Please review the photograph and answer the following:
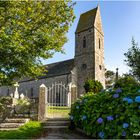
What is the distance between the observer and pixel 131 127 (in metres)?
8.87

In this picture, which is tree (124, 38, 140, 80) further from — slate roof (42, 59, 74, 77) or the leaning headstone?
slate roof (42, 59, 74, 77)

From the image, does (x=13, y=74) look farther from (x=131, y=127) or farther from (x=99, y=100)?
(x=131, y=127)

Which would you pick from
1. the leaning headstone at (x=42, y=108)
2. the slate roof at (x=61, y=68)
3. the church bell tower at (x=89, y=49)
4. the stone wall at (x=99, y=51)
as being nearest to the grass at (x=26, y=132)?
the leaning headstone at (x=42, y=108)

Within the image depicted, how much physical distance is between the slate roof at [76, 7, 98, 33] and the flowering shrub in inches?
1496

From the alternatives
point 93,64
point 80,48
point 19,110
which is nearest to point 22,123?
→ point 19,110

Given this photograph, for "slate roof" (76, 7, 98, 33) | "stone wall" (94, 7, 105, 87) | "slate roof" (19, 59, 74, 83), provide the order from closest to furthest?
"stone wall" (94, 7, 105, 87) → "slate roof" (19, 59, 74, 83) → "slate roof" (76, 7, 98, 33)

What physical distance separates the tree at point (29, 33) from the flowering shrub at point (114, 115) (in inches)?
251

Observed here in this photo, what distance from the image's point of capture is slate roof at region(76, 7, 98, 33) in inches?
1907

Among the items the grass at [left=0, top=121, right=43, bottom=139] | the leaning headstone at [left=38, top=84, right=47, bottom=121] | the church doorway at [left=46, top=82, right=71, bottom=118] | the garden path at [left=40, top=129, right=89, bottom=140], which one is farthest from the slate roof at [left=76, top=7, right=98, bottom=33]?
the garden path at [left=40, top=129, right=89, bottom=140]

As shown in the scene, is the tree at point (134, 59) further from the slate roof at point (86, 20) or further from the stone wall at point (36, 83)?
the slate roof at point (86, 20)

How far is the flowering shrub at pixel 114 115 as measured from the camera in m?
9.00

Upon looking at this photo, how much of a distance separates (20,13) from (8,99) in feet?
19.5

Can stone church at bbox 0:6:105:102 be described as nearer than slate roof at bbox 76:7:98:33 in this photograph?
Yes

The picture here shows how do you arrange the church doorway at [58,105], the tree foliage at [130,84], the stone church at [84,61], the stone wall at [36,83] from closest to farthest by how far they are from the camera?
the tree foliage at [130,84] → the church doorway at [58,105] → the stone church at [84,61] → the stone wall at [36,83]
